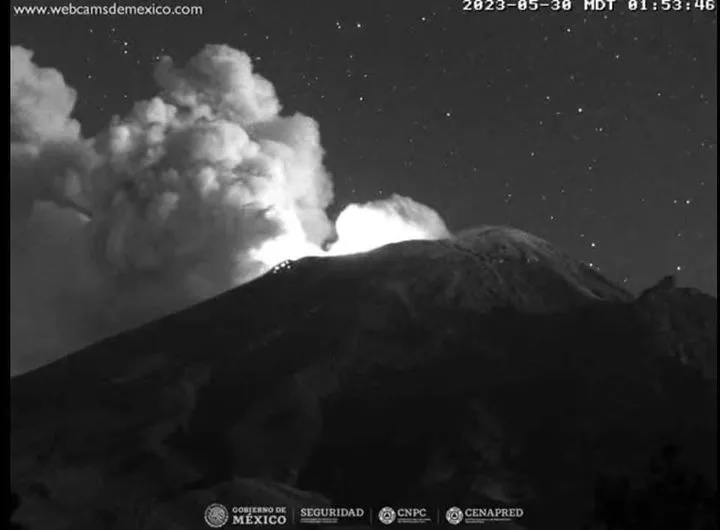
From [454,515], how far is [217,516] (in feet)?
11.7

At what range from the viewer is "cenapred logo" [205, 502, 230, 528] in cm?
1259

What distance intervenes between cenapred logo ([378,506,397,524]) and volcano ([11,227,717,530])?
188 millimetres

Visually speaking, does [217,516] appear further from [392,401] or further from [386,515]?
[392,401]

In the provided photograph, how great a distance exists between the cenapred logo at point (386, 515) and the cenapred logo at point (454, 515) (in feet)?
2.70

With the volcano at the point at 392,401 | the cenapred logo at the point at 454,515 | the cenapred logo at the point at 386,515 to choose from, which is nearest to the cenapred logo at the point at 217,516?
the volcano at the point at 392,401

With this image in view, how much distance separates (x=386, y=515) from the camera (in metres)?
12.9

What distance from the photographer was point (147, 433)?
26141mm

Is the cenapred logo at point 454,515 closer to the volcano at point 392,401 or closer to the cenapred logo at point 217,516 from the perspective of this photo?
the volcano at point 392,401

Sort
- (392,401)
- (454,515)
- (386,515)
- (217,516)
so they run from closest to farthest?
(217,516) → (386,515) → (454,515) → (392,401)

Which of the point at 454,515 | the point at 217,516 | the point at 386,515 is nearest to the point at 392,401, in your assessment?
the point at 454,515

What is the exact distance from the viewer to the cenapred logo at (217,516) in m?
12.6

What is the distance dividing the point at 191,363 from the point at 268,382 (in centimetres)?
348

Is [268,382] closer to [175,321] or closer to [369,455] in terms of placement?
[175,321]

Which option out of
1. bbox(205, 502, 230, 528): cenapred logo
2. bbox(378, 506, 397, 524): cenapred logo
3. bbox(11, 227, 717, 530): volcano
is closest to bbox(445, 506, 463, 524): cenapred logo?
bbox(11, 227, 717, 530): volcano
